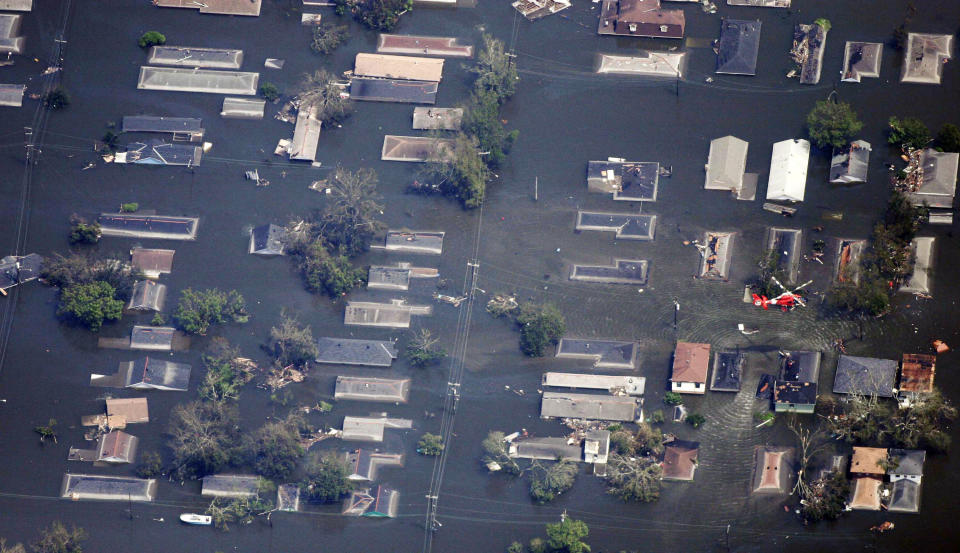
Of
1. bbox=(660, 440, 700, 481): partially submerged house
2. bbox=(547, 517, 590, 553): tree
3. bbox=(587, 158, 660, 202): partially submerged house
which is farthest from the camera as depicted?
bbox=(587, 158, 660, 202): partially submerged house

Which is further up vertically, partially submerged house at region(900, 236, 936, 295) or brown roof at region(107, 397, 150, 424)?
partially submerged house at region(900, 236, 936, 295)

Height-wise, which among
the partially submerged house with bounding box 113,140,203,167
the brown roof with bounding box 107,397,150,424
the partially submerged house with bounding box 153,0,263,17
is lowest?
the brown roof with bounding box 107,397,150,424

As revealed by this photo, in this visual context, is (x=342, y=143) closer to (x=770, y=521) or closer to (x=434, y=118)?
(x=434, y=118)

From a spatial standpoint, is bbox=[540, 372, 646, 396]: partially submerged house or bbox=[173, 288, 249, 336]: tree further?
bbox=[173, 288, 249, 336]: tree

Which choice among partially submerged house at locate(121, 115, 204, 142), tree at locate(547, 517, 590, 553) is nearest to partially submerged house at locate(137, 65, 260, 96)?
partially submerged house at locate(121, 115, 204, 142)

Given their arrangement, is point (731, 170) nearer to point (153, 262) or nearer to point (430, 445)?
point (430, 445)

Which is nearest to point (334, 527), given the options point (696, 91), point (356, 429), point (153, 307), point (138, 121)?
point (356, 429)

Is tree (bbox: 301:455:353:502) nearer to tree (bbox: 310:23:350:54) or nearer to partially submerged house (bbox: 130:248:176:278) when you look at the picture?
partially submerged house (bbox: 130:248:176:278)
